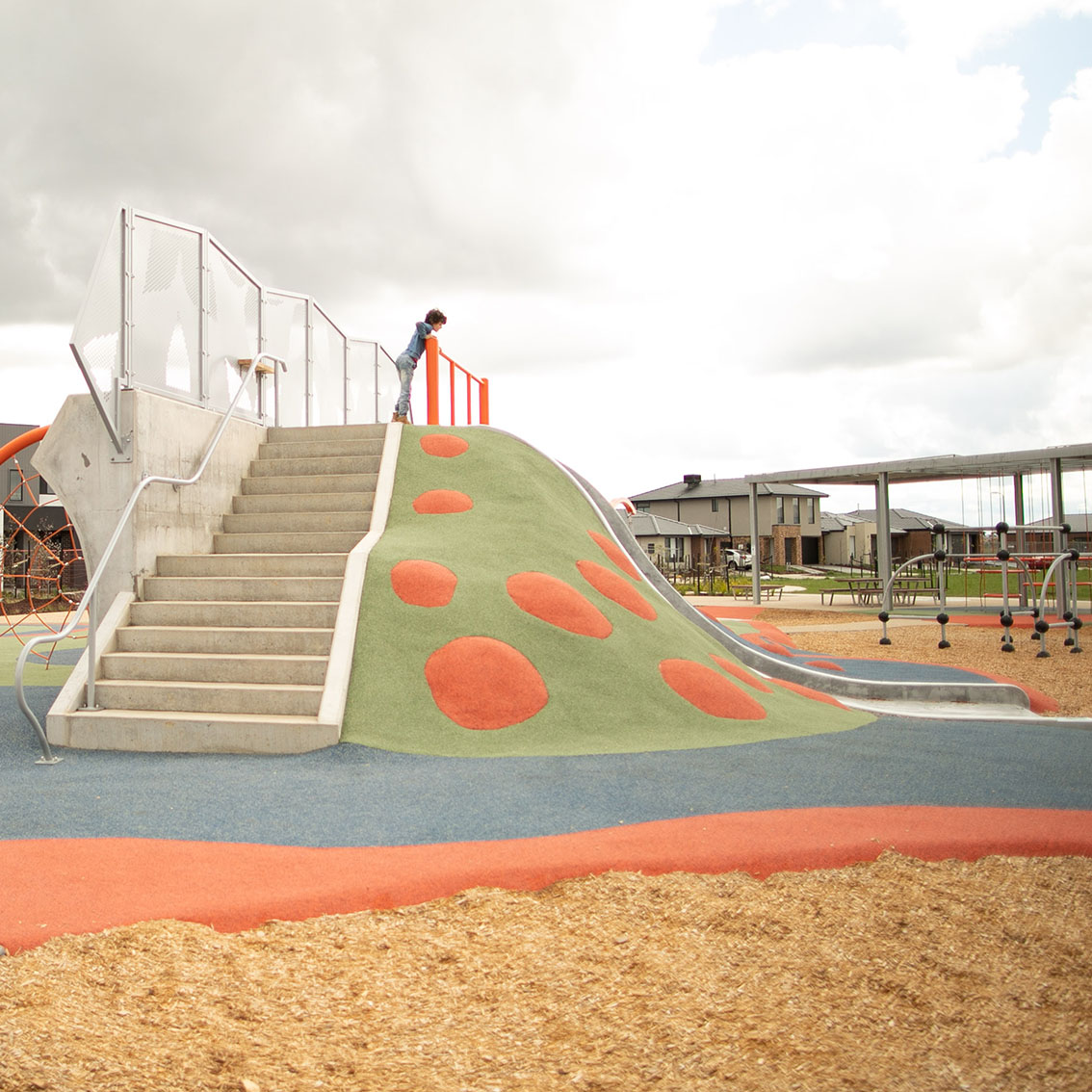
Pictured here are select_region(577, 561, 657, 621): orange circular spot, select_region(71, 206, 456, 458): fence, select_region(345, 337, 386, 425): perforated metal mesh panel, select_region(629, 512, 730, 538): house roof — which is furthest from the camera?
select_region(629, 512, 730, 538): house roof

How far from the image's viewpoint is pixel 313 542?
8797 mm

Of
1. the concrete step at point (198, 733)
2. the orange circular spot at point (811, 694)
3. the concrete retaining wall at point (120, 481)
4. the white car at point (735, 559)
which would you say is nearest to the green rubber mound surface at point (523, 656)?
the orange circular spot at point (811, 694)

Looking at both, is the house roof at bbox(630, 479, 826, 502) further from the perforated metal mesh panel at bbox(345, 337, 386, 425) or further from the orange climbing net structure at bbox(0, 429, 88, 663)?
the perforated metal mesh panel at bbox(345, 337, 386, 425)

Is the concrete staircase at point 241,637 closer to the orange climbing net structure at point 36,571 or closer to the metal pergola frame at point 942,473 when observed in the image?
the orange climbing net structure at point 36,571

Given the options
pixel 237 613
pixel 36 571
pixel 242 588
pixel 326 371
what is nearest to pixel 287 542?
pixel 242 588

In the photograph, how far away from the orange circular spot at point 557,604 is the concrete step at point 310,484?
252cm

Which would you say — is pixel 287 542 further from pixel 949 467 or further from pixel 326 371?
pixel 949 467

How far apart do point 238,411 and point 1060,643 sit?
545 inches

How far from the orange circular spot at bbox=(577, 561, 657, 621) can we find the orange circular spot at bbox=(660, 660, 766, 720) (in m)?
0.92

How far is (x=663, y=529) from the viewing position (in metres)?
54.3

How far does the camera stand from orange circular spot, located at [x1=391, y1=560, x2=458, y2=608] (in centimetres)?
760

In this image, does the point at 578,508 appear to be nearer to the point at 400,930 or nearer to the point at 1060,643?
the point at 400,930

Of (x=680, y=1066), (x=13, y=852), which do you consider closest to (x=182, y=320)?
(x=13, y=852)

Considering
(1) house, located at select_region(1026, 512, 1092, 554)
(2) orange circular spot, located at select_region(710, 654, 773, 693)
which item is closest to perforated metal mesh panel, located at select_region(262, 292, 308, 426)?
(2) orange circular spot, located at select_region(710, 654, 773, 693)
